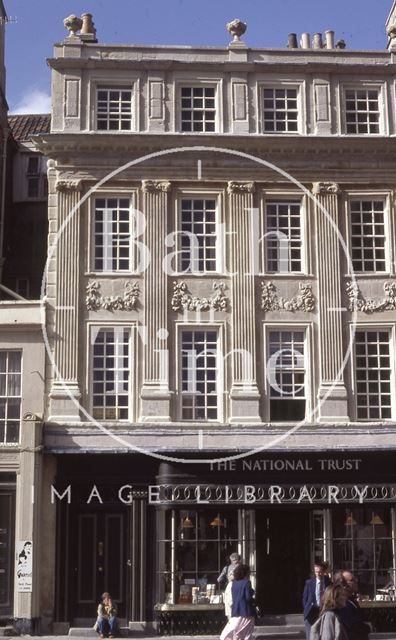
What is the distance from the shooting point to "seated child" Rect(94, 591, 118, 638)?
23.8 metres

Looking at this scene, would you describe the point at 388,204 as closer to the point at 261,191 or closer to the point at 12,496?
the point at 261,191

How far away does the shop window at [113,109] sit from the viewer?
90.7 feet

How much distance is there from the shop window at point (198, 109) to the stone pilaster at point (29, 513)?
8495 millimetres

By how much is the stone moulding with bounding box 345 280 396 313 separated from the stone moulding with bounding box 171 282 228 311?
3162 mm

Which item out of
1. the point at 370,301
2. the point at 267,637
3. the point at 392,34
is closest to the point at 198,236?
the point at 370,301

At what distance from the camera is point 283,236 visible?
27.4 meters

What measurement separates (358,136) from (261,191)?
2.82m

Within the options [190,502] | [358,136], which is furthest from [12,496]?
[358,136]

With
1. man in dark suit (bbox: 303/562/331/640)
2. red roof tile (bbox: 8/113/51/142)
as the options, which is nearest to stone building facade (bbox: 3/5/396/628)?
red roof tile (bbox: 8/113/51/142)

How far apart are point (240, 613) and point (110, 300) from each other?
12.0 m

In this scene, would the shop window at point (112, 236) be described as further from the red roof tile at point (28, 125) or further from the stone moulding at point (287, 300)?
the red roof tile at point (28, 125)

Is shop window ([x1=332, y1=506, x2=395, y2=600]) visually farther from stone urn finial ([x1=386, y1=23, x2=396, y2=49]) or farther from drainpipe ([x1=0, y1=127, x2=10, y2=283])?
stone urn finial ([x1=386, y1=23, x2=396, y2=49])

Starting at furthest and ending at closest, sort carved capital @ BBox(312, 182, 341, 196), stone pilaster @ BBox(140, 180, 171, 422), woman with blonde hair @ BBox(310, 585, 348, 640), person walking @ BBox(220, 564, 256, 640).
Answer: carved capital @ BBox(312, 182, 341, 196) < stone pilaster @ BBox(140, 180, 171, 422) < person walking @ BBox(220, 564, 256, 640) < woman with blonde hair @ BBox(310, 585, 348, 640)

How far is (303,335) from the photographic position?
27000mm
